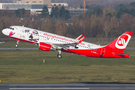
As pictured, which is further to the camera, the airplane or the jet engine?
the airplane

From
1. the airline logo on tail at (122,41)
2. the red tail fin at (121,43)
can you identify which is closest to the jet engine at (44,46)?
the red tail fin at (121,43)

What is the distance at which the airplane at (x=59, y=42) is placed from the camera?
6388 centimetres

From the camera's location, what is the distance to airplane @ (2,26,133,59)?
63.9 meters

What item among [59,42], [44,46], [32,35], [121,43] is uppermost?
[32,35]

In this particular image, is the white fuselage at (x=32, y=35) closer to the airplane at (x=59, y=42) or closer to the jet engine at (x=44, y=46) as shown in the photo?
the airplane at (x=59, y=42)

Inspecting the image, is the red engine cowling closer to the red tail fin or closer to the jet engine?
the jet engine

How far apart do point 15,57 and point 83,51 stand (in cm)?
3383

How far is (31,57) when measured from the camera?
94250mm

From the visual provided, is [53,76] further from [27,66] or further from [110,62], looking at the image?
[110,62]

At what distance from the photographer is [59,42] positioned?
65.2 metres

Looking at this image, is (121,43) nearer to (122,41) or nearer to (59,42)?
(122,41)

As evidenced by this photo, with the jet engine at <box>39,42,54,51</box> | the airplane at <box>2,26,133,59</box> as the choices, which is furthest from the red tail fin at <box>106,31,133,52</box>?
the jet engine at <box>39,42,54,51</box>

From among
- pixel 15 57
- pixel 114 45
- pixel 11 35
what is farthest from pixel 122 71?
pixel 15 57

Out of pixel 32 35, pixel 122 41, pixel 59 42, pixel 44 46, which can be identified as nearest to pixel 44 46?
pixel 44 46
